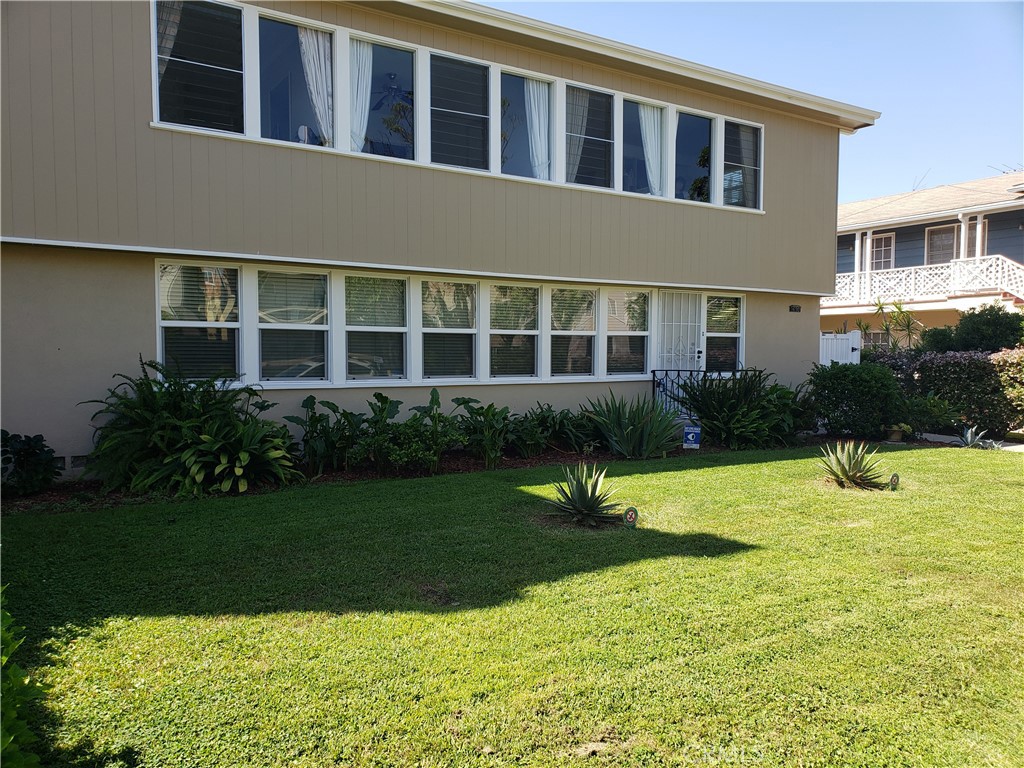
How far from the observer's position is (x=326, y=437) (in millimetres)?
8609

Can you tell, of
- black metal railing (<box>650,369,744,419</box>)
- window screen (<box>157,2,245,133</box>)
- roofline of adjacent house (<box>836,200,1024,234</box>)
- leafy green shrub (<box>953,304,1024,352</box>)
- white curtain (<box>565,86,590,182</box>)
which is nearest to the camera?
window screen (<box>157,2,245,133</box>)

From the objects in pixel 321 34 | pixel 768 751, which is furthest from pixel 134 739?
pixel 321 34

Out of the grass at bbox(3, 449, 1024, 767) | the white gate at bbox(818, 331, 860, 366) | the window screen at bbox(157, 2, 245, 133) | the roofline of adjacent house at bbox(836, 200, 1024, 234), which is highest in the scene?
the roofline of adjacent house at bbox(836, 200, 1024, 234)

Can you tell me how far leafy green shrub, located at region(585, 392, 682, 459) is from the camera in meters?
10.3

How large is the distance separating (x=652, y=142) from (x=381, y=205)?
5121mm

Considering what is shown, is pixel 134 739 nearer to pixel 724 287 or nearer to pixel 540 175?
pixel 540 175

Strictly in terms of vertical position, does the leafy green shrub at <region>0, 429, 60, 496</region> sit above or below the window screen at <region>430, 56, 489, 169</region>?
below

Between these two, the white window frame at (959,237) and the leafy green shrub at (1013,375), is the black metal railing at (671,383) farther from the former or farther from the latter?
the white window frame at (959,237)

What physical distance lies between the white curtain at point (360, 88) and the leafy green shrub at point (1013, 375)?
38.3ft

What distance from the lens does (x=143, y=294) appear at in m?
8.35

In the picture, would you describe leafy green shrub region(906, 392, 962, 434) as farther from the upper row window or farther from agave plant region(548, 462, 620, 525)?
agave plant region(548, 462, 620, 525)

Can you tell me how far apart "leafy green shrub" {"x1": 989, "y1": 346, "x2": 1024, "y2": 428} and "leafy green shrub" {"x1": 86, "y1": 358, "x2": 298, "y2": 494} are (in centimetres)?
1235

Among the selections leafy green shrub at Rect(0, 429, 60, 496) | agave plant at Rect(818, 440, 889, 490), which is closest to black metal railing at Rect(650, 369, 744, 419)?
agave plant at Rect(818, 440, 889, 490)

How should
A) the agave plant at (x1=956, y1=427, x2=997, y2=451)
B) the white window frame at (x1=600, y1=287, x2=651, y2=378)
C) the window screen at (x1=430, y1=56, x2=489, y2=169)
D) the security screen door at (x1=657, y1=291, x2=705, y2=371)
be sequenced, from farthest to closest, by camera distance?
the security screen door at (x1=657, y1=291, x2=705, y2=371) → the white window frame at (x1=600, y1=287, x2=651, y2=378) → the agave plant at (x1=956, y1=427, x2=997, y2=451) → the window screen at (x1=430, y1=56, x2=489, y2=169)
